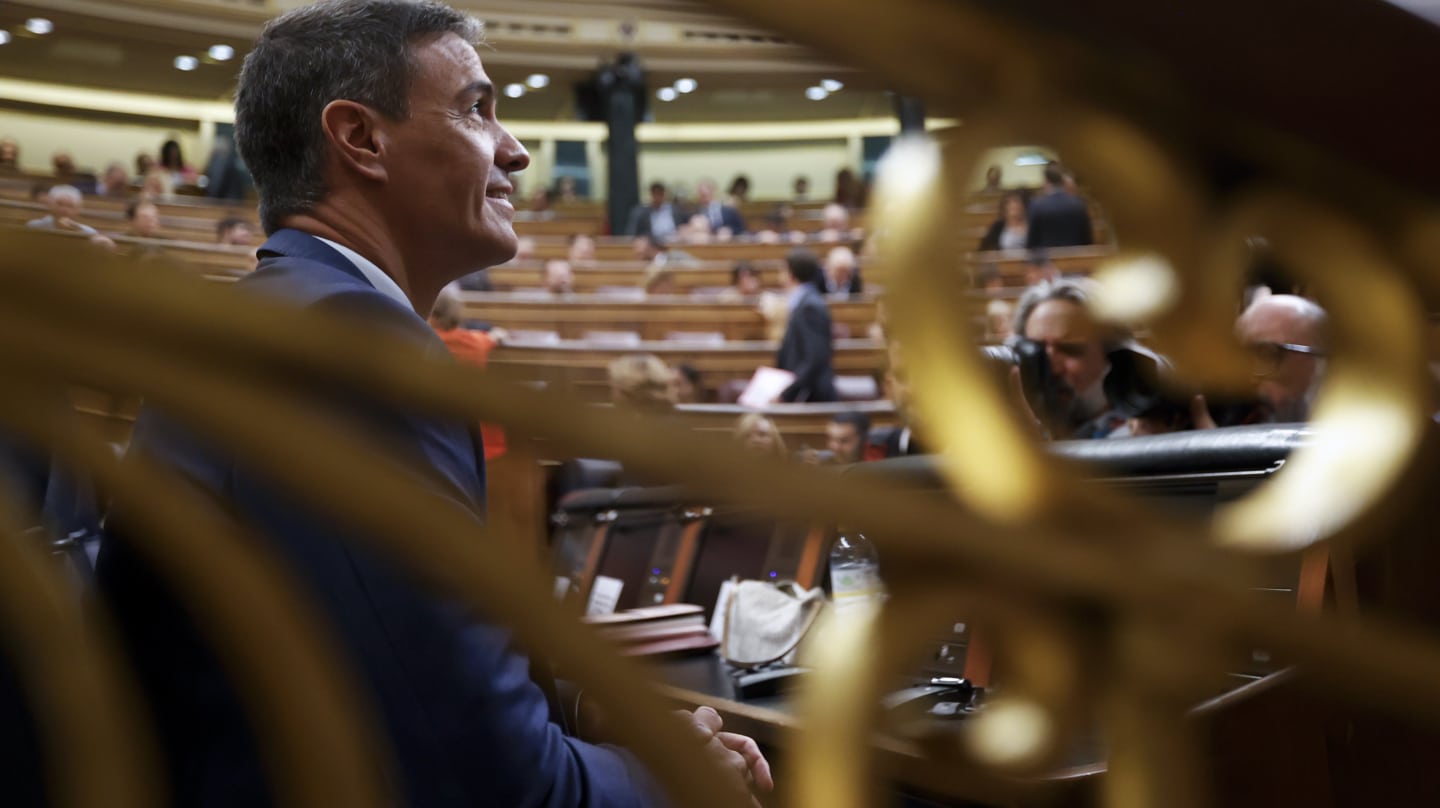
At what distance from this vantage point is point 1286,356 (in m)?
0.92

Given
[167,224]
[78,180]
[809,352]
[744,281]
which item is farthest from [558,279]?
[78,180]

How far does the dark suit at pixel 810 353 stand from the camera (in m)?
5.54

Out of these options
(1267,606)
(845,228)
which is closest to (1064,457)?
(1267,606)

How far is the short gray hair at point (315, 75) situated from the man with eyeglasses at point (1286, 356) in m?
0.68

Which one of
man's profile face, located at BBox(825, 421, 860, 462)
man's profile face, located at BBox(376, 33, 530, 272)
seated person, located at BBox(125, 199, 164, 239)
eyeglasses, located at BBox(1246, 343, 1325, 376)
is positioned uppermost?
man's profile face, located at BBox(376, 33, 530, 272)

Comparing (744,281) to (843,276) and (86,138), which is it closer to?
(843,276)

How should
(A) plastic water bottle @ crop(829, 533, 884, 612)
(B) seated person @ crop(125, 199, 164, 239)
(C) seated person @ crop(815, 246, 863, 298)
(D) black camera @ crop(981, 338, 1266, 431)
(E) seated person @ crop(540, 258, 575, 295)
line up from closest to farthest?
(D) black camera @ crop(981, 338, 1266, 431) → (A) plastic water bottle @ crop(829, 533, 884, 612) → (B) seated person @ crop(125, 199, 164, 239) → (C) seated person @ crop(815, 246, 863, 298) → (E) seated person @ crop(540, 258, 575, 295)

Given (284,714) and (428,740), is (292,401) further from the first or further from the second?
(428,740)

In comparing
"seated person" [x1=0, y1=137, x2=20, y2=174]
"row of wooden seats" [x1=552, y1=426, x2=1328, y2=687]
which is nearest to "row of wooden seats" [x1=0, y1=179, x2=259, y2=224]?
"seated person" [x1=0, y1=137, x2=20, y2=174]

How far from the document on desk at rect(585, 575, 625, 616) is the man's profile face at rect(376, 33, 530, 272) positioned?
1.60 meters

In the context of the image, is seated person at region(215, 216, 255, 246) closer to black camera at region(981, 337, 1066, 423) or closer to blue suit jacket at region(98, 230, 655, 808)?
black camera at region(981, 337, 1066, 423)

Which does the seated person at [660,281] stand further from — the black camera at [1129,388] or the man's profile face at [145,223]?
the black camera at [1129,388]

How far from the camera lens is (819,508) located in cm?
27

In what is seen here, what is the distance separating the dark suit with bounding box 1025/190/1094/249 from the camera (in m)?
7.14
